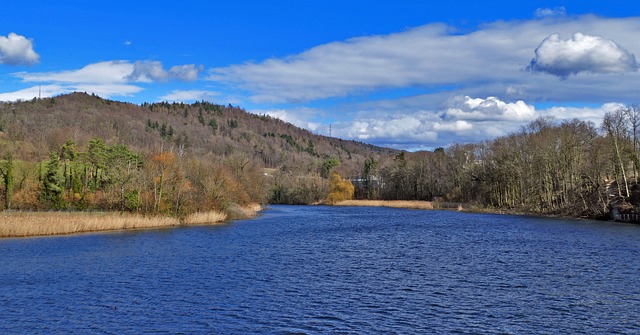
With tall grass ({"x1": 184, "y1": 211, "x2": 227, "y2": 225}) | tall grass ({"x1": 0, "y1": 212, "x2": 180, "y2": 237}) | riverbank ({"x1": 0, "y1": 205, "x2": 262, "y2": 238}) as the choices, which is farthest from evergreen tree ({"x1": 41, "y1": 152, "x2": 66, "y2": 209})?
tall grass ({"x1": 184, "y1": 211, "x2": 227, "y2": 225})

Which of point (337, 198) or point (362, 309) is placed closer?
point (362, 309)

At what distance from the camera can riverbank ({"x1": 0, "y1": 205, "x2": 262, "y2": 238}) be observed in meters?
50.0

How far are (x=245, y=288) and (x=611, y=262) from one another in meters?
23.7

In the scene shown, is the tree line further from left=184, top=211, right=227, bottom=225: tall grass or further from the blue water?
left=184, top=211, right=227, bottom=225: tall grass

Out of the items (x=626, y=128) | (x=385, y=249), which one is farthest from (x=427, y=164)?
(x=385, y=249)

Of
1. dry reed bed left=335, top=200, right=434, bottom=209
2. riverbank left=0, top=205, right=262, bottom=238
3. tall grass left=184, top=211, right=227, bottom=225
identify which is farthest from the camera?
dry reed bed left=335, top=200, right=434, bottom=209

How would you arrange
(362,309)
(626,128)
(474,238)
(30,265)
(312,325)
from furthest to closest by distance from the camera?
(626,128) → (474,238) → (30,265) → (362,309) → (312,325)

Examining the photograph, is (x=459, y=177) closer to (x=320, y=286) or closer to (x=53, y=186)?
(x=53, y=186)

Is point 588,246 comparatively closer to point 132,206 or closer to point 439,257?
point 439,257

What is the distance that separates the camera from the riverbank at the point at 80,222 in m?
50.0

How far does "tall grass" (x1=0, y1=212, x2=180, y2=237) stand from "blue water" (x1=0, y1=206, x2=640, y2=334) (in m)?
3.59

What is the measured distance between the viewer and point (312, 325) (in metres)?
20.8

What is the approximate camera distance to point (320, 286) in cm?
2798

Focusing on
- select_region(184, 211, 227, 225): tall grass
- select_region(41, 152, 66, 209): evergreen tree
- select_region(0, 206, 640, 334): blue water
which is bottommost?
select_region(0, 206, 640, 334): blue water
